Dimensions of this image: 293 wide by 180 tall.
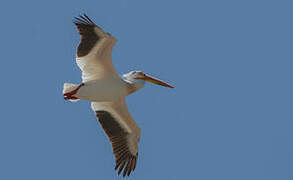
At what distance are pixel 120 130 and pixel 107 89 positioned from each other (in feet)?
3.62

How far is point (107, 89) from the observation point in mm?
11758

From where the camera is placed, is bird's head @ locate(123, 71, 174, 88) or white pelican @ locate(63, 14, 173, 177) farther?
bird's head @ locate(123, 71, 174, 88)

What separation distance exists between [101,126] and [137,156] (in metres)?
0.94

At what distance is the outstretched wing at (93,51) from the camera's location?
36.7ft

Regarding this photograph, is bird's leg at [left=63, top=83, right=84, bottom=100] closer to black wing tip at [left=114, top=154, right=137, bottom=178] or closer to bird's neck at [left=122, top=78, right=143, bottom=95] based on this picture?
bird's neck at [left=122, top=78, right=143, bottom=95]

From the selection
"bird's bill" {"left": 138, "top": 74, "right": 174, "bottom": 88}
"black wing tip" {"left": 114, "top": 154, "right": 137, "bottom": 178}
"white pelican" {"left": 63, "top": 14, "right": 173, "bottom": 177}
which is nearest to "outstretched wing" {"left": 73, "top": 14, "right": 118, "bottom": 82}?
"white pelican" {"left": 63, "top": 14, "right": 173, "bottom": 177}

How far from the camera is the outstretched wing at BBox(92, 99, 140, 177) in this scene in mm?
12250

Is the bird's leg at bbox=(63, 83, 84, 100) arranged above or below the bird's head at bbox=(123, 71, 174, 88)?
below

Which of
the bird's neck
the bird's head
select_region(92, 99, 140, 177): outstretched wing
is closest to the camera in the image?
the bird's neck

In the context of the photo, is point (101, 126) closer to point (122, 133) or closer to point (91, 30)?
point (122, 133)

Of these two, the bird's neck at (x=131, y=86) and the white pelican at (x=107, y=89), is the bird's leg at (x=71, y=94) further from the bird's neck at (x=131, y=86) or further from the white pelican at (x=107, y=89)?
the bird's neck at (x=131, y=86)

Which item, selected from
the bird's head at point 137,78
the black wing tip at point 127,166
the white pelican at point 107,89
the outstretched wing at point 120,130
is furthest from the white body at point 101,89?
the black wing tip at point 127,166

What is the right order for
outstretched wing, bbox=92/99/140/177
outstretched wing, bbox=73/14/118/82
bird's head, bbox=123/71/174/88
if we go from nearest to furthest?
outstretched wing, bbox=73/14/118/82, bird's head, bbox=123/71/174/88, outstretched wing, bbox=92/99/140/177

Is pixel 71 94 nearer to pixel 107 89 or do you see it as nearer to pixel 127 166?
pixel 107 89
